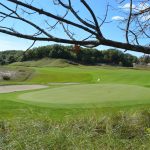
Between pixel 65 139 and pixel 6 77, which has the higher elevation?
pixel 65 139

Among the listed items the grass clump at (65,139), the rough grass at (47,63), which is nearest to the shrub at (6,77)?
the rough grass at (47,63)

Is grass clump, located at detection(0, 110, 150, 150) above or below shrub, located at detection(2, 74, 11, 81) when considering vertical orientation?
above

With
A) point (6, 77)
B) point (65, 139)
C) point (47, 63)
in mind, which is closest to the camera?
point (65, 139)

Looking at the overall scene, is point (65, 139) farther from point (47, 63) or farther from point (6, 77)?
point (47, 63)

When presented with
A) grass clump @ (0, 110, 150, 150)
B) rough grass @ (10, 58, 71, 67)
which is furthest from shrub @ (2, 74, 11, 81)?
grass clump @ (0, 110, 150, 150)

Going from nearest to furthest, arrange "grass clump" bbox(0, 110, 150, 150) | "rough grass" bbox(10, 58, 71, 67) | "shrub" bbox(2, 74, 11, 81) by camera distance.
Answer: "grass clump" bbox(0, 110, 150, 150)
"shrub" bbox(2, 74, 11, 81)
"rough grass" bbox(10, 58, 71, 67)

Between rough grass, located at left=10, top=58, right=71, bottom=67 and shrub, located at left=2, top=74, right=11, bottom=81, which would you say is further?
rough grass, located at left=10, top=58, right=71, bottom=67

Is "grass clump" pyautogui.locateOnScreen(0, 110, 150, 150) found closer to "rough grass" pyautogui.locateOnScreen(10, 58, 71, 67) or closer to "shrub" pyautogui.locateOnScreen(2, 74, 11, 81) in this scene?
"shrub" pyautogui.locateOnScreen(2, 74, 11, 81)

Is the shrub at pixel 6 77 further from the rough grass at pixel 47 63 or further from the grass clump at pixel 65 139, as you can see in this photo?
the grass clump at pixel 65 139

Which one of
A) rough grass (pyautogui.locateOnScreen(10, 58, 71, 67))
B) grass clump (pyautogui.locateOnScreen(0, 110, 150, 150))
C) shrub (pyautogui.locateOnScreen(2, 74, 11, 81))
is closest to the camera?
grass clump (pyautogui.locateOnScreen(0, 110, 150, 150))

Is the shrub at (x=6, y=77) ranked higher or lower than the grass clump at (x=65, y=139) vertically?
lower

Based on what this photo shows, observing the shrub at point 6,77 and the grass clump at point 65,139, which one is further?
the shrub at point 6,77

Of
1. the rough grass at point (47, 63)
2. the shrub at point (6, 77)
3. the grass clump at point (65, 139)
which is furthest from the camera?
the rough grass at point (47, 63)

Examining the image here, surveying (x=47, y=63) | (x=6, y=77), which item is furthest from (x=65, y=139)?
(x=47, y=63)
